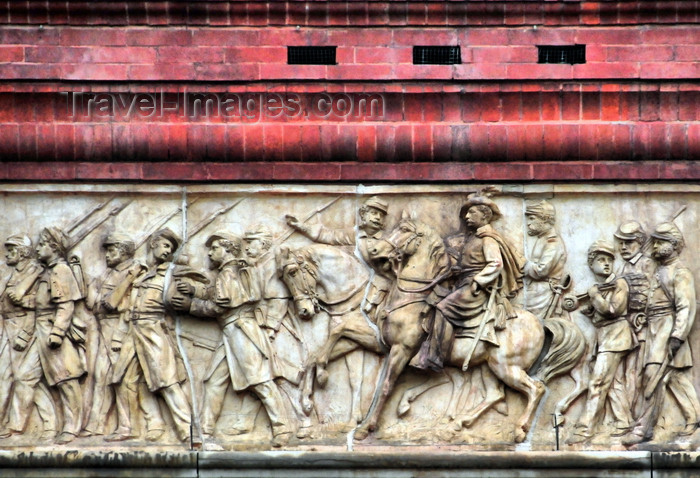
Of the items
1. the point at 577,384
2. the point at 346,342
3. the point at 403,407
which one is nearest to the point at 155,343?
the point at 346,342

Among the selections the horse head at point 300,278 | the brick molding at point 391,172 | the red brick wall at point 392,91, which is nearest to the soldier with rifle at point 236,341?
the horse head at point 300,278

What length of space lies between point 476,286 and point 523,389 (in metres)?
0.90

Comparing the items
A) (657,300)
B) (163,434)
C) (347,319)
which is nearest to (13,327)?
(163,434)

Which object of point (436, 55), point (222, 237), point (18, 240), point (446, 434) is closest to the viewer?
point (446, 434)

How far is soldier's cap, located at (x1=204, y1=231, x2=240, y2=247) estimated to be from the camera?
17.4 meters

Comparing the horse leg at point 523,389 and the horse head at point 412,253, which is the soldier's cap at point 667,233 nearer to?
the horse leg at point 523,389

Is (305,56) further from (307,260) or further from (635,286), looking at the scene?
(635,286)

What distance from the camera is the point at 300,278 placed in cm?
1733

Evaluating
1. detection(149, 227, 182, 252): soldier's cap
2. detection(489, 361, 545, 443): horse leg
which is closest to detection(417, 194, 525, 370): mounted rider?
detection(489, 361, 545, 443): horse leg

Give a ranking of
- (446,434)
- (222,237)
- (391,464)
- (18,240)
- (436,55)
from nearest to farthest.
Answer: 1. (391,464)
2. (446,434)
3. (222,237)
4. (18,240)
5. (436,55)

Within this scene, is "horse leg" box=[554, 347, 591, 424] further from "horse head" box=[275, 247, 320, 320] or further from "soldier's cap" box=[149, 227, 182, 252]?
"soldier's cap" box=[149, 227, 182, 252]

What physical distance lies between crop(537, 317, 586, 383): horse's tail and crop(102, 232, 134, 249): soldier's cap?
348 centimetres

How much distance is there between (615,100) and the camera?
17.5 metres

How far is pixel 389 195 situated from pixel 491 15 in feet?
5.66
